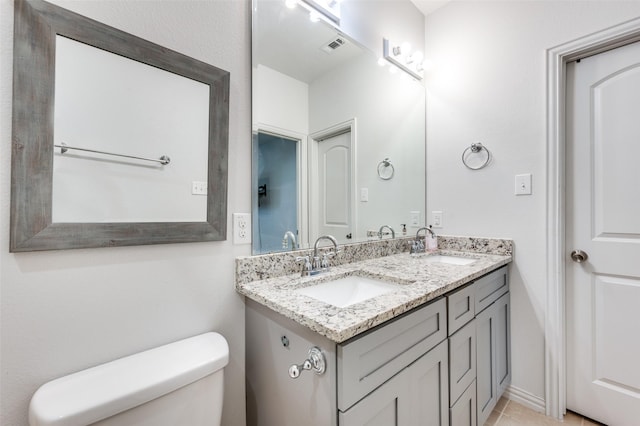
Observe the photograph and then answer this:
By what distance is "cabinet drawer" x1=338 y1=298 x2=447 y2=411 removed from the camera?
0.72 metres

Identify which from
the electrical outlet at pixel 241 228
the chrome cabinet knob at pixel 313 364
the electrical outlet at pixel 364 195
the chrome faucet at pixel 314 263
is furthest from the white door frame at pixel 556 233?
the electrical outlet at pixel 241 228

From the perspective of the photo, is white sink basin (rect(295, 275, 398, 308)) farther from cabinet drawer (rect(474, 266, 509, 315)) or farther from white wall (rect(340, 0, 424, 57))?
white wall (rect(340, 0, 424, 57))

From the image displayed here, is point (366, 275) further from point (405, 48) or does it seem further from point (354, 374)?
point (405, 48)

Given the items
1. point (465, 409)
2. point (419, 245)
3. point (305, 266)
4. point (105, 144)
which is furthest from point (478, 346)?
point (105, 144)

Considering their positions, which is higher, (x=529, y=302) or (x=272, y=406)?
(x=529, y=302)

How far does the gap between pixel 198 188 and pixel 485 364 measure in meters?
1.57

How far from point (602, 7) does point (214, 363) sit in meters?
2.33

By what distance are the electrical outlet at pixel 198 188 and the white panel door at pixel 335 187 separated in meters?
0.59

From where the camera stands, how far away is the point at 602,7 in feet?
4.50

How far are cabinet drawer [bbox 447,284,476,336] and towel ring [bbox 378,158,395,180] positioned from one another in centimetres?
85

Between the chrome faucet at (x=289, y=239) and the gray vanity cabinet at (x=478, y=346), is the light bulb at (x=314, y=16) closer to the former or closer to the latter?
the chrome faucet at (x=289, y=239)

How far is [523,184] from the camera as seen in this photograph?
5.24 feet

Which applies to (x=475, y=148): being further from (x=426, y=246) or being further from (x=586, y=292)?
(x=586, y=292)

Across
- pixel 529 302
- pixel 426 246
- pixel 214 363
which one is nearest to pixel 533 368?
pixel 529 302
